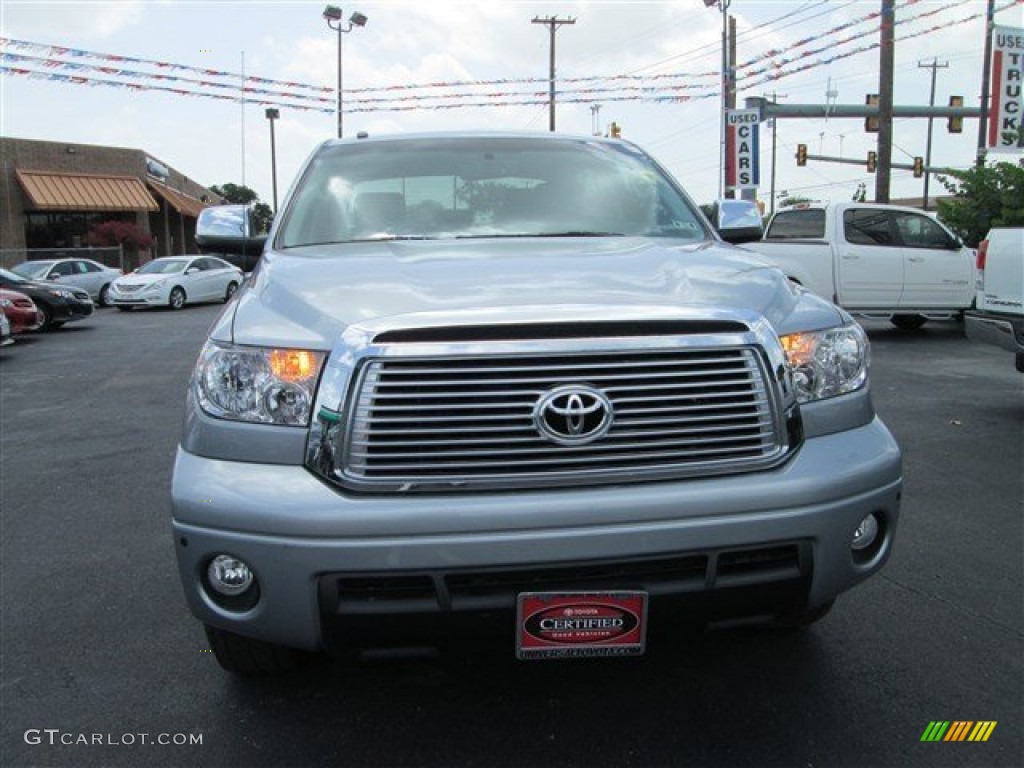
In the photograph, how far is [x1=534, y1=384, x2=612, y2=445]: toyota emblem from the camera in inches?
86.2

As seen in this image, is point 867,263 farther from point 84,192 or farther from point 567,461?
point 84,192

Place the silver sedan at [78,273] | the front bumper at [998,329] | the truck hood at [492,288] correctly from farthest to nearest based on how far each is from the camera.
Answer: the silver sedan at [78,273]
the front bumper at [998,329]
the truck hood at [492,288]

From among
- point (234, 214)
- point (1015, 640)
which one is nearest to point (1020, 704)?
point (1015, 640)

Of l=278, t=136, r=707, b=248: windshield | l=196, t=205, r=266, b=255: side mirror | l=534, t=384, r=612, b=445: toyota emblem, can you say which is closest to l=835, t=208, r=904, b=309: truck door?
l=278, t=136, r=707, b=248: windshield

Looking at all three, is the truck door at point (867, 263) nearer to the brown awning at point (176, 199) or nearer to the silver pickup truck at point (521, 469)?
the silver pickup truck at point (521, 469)

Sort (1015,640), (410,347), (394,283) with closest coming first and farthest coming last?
1. (410,347)
2. (394,283)
3. (1015,640)

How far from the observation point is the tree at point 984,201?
15.0m

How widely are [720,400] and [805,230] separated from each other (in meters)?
11.8

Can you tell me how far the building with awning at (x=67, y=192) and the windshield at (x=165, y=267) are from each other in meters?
8.60

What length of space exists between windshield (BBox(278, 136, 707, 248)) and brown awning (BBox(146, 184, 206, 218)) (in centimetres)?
3868

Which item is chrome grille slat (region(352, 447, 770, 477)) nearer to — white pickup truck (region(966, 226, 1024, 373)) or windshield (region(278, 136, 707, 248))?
windshield (region(278, 136, 707, 248))

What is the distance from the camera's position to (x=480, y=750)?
8.28ft

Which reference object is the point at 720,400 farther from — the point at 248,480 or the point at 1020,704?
the point at 1020,704

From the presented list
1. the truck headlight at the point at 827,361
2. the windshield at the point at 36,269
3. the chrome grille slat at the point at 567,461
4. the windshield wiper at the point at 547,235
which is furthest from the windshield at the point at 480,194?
the windshield at the point at 36,269
